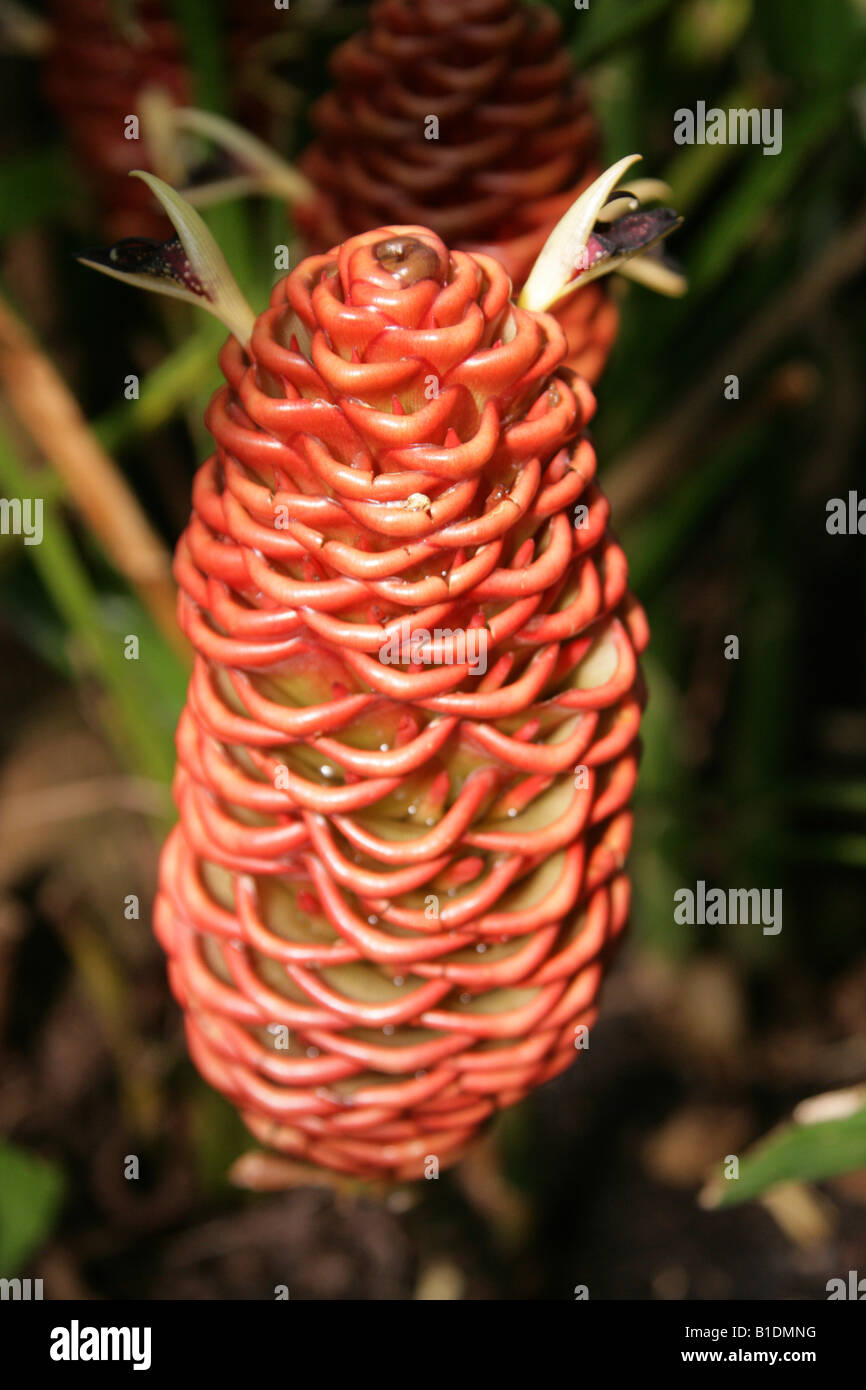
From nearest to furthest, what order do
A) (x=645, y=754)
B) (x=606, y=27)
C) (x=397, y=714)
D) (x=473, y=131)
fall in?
(x=397, y=714) → (x=473, y=131) → (x=606, y=27) → (x=645, y=754)

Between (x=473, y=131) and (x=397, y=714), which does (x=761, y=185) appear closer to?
(x=473, y=131)

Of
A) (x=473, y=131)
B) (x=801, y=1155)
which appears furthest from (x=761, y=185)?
(x=801, y=1155)

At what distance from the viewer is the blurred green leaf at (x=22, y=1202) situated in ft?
1.95

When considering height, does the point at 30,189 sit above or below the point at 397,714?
above

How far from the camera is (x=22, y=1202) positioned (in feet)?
1.98

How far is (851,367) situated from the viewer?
3.35 feet

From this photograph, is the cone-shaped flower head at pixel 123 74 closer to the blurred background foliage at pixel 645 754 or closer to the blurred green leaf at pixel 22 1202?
the blurred background foliage at pixel 645 754

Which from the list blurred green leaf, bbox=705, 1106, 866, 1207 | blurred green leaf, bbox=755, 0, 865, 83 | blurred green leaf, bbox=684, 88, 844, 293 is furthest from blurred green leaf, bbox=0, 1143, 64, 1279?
blurred green leaf, bbox=755, 0, 865, 83

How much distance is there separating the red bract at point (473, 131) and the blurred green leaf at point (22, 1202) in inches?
19.2

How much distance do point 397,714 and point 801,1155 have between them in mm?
258

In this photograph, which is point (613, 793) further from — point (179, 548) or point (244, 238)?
point (244, 238)

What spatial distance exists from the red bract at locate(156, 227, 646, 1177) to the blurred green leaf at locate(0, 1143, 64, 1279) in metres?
0.22

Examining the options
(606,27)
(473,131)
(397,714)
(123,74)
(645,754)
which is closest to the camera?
(397,714)
